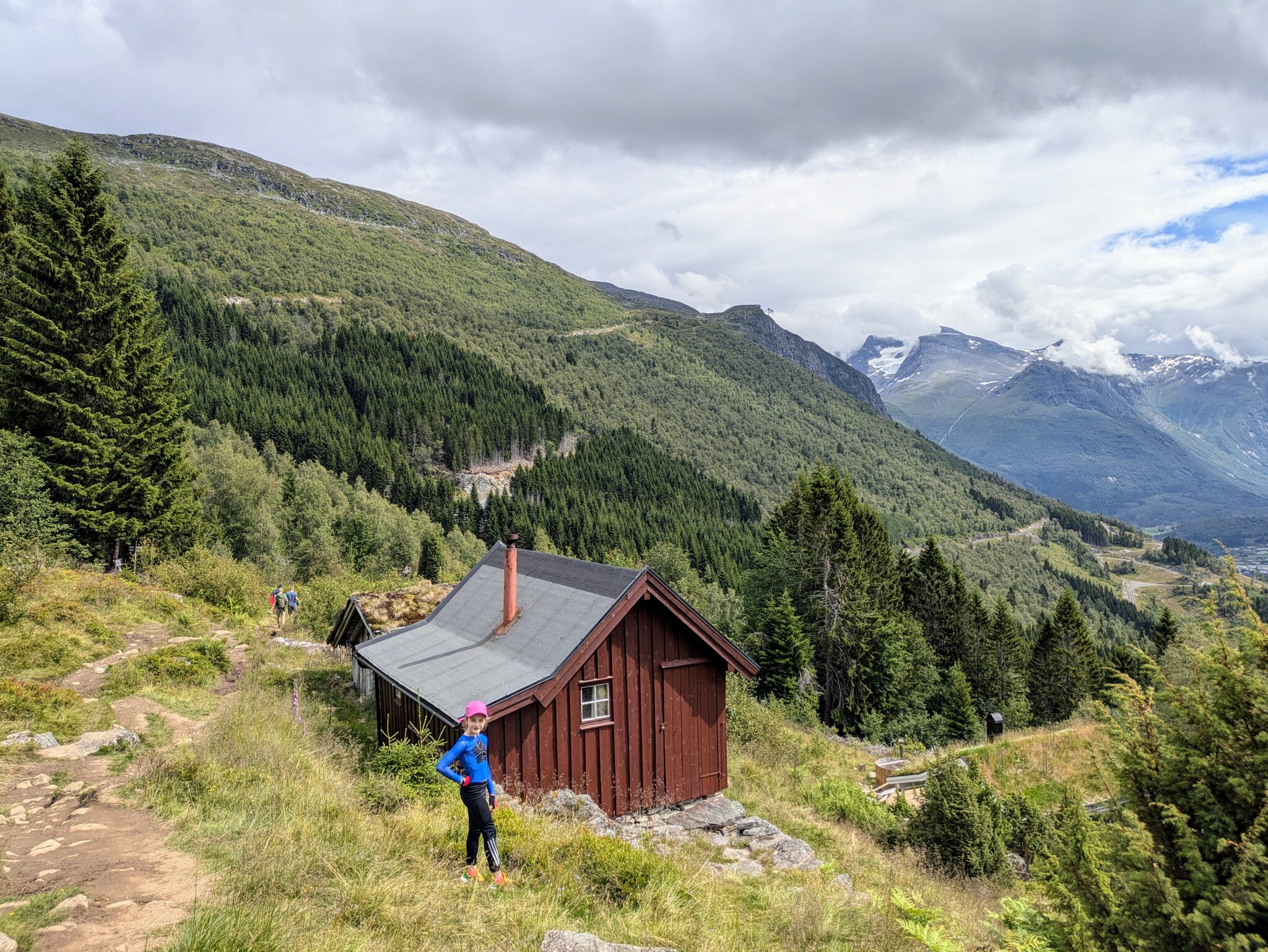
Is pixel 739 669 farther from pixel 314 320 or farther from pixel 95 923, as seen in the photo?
pixel 314 320

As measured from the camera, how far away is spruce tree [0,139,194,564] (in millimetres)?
22938

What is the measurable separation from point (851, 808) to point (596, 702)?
8.00 m

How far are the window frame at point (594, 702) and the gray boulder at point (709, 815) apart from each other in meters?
2.82

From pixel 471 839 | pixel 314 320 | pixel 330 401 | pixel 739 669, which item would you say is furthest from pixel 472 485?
pixel 471 839

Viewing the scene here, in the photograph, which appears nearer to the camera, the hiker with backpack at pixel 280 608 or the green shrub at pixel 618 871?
the green shrub at pixel 618 871

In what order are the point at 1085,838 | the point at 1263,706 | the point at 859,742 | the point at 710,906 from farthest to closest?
the point at 859,742 < the point at 710,906 < the point at 1085,838 < the point at 1263,706

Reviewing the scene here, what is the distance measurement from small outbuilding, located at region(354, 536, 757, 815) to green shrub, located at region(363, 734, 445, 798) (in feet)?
4.14

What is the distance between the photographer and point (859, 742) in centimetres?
3244

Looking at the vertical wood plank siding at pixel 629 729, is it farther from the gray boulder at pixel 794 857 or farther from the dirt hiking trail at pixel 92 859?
the dirt hiking trail at pixel 92 859

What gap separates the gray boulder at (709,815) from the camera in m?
14.2

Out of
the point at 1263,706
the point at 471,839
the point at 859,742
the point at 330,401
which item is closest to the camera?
the point at 1263,706

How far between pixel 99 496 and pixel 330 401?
95.8 m

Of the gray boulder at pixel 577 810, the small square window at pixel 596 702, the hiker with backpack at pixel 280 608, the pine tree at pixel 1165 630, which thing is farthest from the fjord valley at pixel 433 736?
the pine tree at pixel 1165 630

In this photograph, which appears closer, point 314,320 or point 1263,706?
point 1263,706
